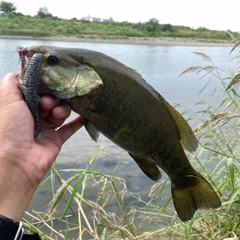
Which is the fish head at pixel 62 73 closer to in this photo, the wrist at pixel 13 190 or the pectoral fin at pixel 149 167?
the wrist at pixel 13 190

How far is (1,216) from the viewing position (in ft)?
4.93

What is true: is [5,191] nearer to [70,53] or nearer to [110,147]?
[70,53]

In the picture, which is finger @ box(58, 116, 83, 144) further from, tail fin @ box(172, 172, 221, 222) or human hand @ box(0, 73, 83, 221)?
tail fin @ box(172, 172, 221, 222)

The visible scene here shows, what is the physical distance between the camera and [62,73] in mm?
1825

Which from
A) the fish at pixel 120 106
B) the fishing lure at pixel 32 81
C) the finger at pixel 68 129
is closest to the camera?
the fishing lure at pixel 32 81

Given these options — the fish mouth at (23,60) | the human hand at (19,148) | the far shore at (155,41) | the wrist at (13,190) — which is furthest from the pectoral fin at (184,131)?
the far shore at (155,41)

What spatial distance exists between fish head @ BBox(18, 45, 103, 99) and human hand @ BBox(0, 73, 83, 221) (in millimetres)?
90

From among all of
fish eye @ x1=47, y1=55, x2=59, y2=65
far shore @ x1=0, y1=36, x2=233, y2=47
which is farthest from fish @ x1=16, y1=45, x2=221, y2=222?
A: far shore @ x1=0, y1=36, x2=233, y2=47

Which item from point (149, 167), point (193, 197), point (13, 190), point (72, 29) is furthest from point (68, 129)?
point (72, 29)

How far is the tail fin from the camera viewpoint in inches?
85.6

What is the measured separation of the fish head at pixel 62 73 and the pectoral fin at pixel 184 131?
0.54m

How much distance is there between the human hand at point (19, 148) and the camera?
5.54 feet

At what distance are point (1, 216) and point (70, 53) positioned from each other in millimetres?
927

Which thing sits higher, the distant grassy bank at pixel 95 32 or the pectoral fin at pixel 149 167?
the pectoral fin at pixel 149 167
